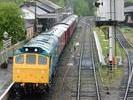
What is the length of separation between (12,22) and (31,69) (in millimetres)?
17911

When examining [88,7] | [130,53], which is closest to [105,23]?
[130,53]

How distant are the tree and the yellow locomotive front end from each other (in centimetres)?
1637

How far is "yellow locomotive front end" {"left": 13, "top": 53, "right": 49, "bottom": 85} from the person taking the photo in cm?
2186

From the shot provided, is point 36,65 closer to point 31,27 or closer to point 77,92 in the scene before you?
point 77,92

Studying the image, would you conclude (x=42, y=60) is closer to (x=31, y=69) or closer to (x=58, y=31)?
(x=31, y=69)

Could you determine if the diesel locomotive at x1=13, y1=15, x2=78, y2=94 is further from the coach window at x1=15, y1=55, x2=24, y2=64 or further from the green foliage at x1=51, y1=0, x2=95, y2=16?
the green foliage at x1=51, y1=0, x2=95, y2=16

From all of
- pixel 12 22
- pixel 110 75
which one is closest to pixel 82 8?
pixel 12 22

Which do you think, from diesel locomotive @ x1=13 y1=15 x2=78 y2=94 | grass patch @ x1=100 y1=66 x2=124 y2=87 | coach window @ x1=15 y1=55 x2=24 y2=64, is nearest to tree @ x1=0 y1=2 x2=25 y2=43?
grass patch @ x1=100 y1=66 x2=124 y2=87

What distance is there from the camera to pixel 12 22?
129ft

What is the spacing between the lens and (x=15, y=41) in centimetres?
3962

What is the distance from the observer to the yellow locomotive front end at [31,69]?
21.9 m

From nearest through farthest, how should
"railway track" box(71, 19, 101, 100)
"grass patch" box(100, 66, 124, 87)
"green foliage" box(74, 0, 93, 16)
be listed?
"railway track" box(71, 19, 101, 100) < "grass patch" box(100, 66, 124, 87) < "green foliage" box(74, 0, 93, 16)

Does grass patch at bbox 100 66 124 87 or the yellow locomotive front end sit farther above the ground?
the yellow locomotive front end

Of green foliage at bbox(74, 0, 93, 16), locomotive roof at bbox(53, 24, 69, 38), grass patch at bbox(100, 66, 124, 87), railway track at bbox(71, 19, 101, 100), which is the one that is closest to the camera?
railway track at bbox(71, 19, 101, 100)
